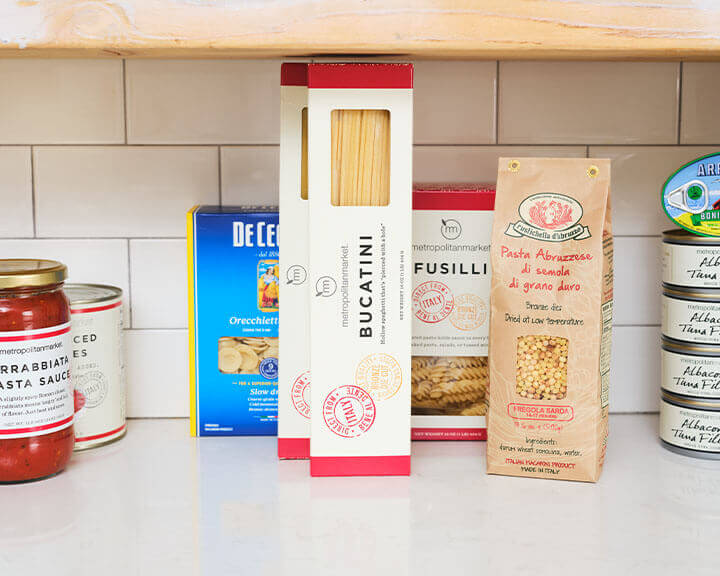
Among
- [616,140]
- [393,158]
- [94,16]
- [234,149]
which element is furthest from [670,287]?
[94,16]

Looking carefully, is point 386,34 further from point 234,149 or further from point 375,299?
point 234,149

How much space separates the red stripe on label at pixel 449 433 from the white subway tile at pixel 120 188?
380mm

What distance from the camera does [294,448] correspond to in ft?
3.09

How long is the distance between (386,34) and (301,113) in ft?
0.56

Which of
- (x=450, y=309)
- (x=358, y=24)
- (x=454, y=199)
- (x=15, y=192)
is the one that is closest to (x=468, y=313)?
(x=450, y=309)

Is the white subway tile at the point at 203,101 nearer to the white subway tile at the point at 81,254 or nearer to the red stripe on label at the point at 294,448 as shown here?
the white subway tile at the point at 81,254

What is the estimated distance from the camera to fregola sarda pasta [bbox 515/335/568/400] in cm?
86

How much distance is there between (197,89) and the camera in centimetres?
106

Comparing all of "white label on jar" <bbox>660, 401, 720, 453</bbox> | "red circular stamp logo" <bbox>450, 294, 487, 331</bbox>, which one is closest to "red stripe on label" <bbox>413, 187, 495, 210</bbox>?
"red circular stamp logo" <bbox>450, 294, 487, 331</bbox>

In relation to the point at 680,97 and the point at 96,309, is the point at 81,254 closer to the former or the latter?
the point at 96,309

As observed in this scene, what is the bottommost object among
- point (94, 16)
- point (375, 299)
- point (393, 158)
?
point (375, 299)

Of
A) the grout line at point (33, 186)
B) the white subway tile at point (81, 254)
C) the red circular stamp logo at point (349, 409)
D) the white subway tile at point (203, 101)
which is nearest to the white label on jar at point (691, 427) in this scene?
the red circular stamp logo at point (349, 409)

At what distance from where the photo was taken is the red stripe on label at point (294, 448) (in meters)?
0.94

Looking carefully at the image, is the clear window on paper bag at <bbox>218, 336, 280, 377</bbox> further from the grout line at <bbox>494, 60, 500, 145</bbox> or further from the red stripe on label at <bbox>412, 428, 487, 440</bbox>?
the grout line at <bbox>494, 60, 500, 145</bbox>
